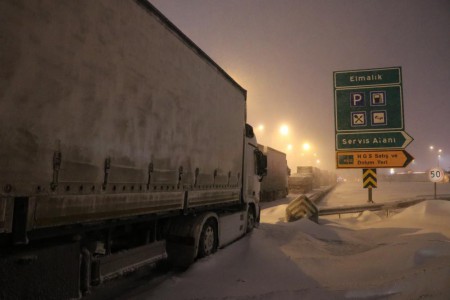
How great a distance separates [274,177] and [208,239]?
1924 centimetres

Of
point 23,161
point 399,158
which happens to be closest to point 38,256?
point 23,161

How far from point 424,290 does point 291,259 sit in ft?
9.09

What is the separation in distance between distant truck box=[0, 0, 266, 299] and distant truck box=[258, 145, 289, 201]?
16818 millimetres

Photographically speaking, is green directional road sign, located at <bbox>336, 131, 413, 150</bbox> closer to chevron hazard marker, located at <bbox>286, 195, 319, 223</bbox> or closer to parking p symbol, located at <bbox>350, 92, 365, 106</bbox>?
parking p symbol, located at <bbox>350, 92, 365, 106</bbox>

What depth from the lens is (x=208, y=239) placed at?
6.56 metres

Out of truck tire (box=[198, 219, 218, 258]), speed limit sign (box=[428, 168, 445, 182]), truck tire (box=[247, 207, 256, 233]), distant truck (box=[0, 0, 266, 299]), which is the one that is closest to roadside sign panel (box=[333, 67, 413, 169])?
speed limit sign (box=[428, 168, 445, 182])

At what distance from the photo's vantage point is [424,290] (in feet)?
12.9

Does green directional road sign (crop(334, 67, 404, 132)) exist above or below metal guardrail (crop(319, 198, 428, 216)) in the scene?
above

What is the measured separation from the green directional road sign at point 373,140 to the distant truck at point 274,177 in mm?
9276

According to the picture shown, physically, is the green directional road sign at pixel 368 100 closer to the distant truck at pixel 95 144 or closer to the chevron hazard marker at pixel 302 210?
the chevron hazard marker at pixel 302 210

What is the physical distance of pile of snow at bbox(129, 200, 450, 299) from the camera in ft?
14.3

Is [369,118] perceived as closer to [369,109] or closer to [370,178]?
[369,109]

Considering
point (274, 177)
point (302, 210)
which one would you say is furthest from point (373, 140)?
point (274, 177)

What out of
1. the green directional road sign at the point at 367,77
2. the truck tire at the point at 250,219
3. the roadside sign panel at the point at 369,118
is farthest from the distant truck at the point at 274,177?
the truck tire at the point at 250,219
